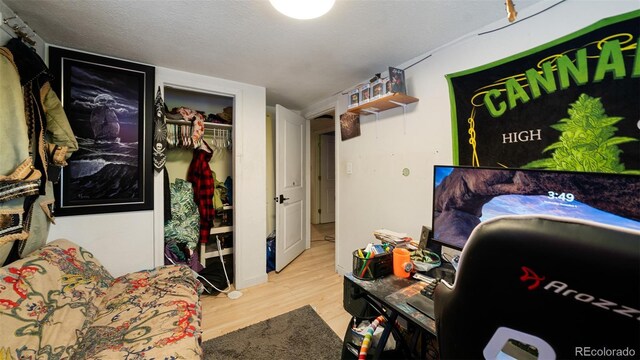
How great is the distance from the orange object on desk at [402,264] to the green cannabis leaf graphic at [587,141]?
900mm

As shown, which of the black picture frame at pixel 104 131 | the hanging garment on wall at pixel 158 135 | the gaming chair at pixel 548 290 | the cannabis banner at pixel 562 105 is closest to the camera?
the gaming chair at pixel 548 290

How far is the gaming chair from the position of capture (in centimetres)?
32

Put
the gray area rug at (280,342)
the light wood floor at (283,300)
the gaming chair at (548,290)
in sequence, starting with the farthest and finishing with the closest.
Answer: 1. the light wood floor at (283,300)
2. the gray area rug at (280,342)
3. the gaming chair at (548,290)

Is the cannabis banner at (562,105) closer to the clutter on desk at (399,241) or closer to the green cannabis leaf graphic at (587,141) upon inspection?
the green cannabis leaf graphic at (587,141)

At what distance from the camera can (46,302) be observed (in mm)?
1161

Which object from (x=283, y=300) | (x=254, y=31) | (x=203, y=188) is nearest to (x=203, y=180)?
(x=203, y=188)

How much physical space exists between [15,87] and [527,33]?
2790 millimetres

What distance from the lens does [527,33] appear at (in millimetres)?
1340

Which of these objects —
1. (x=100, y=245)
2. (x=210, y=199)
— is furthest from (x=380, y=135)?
(x=100, y=245)

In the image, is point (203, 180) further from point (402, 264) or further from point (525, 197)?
point (525, 197)

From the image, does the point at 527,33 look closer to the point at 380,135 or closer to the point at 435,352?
the point at 380,135

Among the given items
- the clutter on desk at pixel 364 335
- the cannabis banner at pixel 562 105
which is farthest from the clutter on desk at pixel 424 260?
the cannabis banner at pixel 562 105

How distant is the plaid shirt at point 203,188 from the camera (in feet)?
8.22

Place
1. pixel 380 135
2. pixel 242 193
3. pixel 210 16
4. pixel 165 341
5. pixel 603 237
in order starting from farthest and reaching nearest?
pixel 242 193 → pixel 380 135 → pixel 210 16 → pixel 165 341 → pixel 603 237
